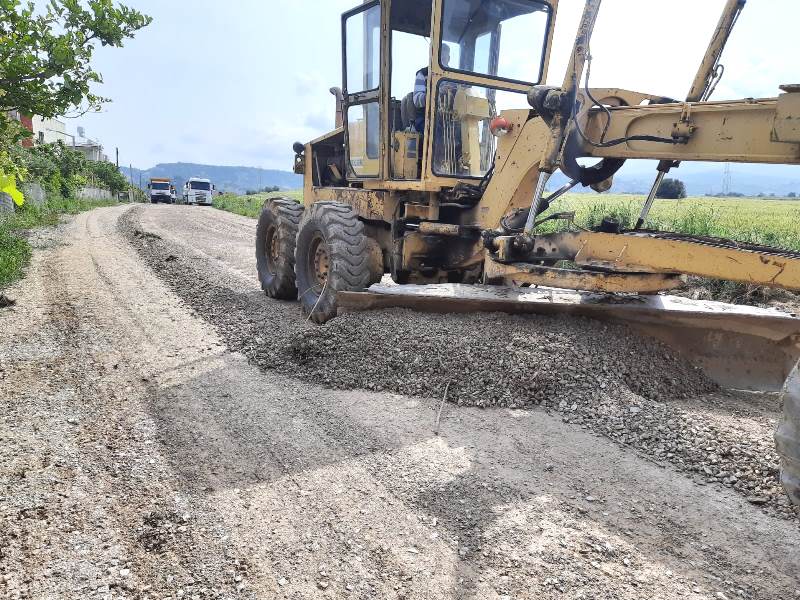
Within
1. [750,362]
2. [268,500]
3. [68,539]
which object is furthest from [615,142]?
[68,539]

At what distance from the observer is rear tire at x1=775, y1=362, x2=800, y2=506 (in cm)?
200

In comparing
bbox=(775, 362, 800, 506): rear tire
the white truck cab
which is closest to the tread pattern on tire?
bbox=(775, 362, 800, 506): rear tire

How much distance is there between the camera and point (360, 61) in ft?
22.9

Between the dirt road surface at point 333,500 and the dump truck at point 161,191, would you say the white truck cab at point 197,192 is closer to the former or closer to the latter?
→ the dump truck at point 161,191

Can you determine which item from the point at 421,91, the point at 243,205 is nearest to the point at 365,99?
the point at 421,91

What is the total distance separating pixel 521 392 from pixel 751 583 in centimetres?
195

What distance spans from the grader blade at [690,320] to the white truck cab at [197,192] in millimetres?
41989

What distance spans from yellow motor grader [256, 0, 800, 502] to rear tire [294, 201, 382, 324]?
2cm

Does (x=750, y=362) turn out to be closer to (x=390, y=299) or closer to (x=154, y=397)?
(x=390, y=299)

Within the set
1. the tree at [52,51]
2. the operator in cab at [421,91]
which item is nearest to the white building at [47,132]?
the tree at [52,51]

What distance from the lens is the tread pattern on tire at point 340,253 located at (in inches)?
245

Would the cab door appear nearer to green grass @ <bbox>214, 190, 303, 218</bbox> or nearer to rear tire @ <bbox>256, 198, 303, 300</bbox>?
rear tire @ <bbox>256, 198, 303, 300</bbox>

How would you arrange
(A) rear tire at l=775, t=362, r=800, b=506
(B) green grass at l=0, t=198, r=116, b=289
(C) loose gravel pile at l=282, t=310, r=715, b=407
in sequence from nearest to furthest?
(A) rear tire at l=775, t=362, r=800, b=506 → (C) loose gravel pile at l=282, t=310, r=715, b=407 → (B) green grass at l=0, t=198, r=116, b=289

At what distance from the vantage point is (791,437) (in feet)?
6.58
